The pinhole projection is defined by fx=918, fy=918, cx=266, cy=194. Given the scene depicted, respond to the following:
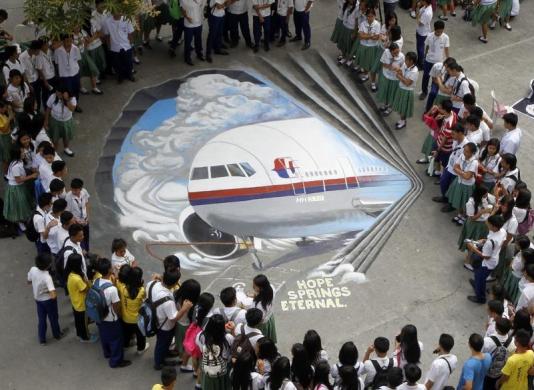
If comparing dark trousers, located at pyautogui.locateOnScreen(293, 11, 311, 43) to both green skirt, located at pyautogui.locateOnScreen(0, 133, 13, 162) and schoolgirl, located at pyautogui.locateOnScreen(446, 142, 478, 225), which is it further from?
green skirt, located at pyautogui.locateOnScreen(0, 133, 13, 162)

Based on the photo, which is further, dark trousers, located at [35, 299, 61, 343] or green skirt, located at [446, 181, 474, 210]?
green skirt, located at [446, 181, 474, 210]

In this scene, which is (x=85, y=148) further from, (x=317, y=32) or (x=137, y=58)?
(x=317, y=32)

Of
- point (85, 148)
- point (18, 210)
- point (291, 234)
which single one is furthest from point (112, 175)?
point (291, 234)

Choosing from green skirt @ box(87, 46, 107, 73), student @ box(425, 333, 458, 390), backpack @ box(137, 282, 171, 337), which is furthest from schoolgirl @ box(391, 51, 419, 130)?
backpack @ box(137, 282, 171, 337)

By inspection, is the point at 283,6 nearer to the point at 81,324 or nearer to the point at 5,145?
the point at 5,145

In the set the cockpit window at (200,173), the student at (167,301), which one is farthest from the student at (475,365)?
the cockpit window at (200,173)

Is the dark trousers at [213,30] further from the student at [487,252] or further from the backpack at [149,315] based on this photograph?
the backpack at [149,315]
